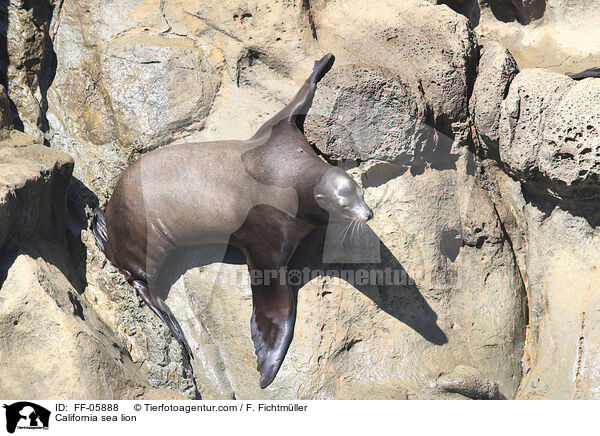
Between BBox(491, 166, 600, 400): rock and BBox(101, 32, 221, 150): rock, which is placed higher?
BBox(101, 32, 221, 150): rock

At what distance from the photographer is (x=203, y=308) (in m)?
6.02

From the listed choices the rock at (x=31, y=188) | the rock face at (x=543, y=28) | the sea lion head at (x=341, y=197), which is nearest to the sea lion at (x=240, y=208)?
the sea lion head at (x=341, y=197)

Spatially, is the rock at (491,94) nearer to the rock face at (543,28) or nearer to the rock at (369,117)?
the rock at (369,117)

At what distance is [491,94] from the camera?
19.0ft

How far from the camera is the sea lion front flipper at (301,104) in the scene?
5868 mm

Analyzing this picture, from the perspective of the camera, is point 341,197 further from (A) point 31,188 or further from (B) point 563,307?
(A) point 31,188

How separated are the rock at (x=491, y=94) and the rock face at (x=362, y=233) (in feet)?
0.06

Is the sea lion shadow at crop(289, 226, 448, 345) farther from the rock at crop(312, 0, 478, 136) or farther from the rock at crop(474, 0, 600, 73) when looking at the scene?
Result: the rock at crop(474, 0, 600, 73)

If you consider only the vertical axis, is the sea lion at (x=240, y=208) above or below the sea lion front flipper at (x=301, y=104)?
below

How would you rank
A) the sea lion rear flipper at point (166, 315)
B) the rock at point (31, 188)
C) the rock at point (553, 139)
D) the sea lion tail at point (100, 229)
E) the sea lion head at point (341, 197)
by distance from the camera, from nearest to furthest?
the sea lion head at point (341, 197) → the rock at point (553, 139) → the rock at point (31, 188) → the sea lion rear flipper at point (166, 315) → the sea lion tail at point (100, 229)

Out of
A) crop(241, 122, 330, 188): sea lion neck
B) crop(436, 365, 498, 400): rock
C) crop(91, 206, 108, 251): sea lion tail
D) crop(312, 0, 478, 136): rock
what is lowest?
crop(436, 365, 498, 400): rock

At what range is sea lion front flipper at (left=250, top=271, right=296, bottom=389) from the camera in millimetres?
5707

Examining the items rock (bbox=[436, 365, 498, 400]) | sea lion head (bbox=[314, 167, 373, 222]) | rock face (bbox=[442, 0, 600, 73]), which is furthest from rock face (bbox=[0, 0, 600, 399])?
rock face (bbox=[442, 0, 600, 73])

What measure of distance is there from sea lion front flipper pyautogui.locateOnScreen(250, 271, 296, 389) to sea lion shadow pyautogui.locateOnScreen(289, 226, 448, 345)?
172 mm
